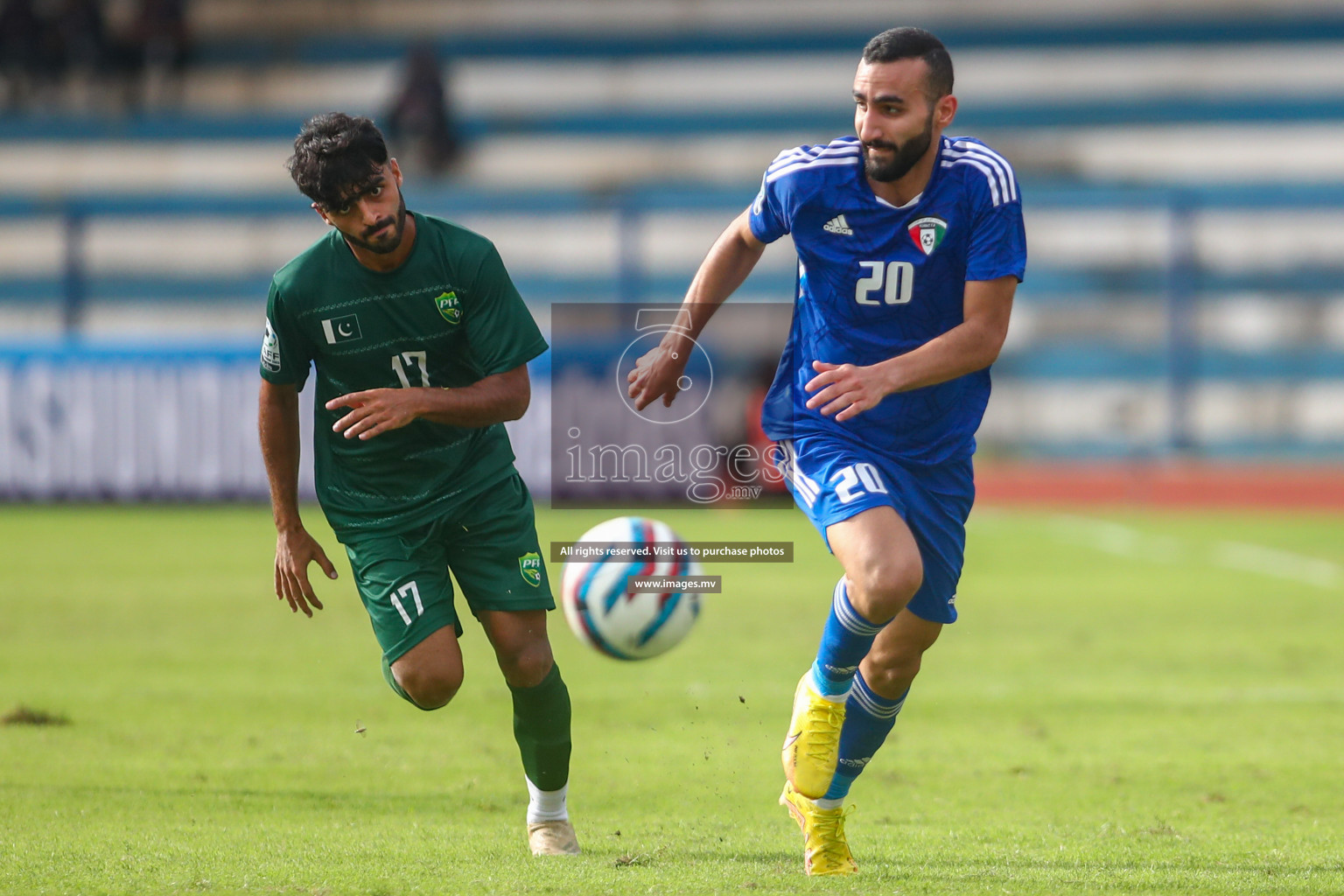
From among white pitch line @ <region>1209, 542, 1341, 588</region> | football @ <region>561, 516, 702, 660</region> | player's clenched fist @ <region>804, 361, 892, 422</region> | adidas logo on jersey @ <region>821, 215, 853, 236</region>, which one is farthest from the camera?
white pitch line @ <region>1209, 542, 1341, 588</region>

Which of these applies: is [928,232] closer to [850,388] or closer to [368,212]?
[850,388]

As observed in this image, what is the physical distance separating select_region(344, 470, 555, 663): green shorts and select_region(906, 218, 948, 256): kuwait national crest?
1307mm

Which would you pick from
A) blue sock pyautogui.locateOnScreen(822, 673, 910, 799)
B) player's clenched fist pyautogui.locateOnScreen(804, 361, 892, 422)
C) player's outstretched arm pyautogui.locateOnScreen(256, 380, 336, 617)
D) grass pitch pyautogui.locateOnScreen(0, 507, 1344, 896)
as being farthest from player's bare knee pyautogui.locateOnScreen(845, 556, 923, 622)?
player's outstretched arm pyautogui.locateOnScreen(256, 380, 336, 617)

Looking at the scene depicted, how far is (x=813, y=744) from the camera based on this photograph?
169 inches

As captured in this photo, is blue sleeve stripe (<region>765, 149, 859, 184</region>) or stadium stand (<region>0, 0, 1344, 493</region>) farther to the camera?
stadium stand (<region>0, 0, 1344, 493</region>)

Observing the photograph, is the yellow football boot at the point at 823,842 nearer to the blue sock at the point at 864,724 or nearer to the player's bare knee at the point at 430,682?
the blue sock at the point at 864,724

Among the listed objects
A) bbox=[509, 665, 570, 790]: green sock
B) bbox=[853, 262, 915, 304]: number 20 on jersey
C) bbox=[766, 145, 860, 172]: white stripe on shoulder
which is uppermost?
bbox=[766, 145, 860, 172]: white stripe on shoulder

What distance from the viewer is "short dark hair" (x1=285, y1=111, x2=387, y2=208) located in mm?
4137

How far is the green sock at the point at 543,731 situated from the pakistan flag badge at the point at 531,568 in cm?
25

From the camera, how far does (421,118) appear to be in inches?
833

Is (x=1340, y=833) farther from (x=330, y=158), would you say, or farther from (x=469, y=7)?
(x=469, y=7)

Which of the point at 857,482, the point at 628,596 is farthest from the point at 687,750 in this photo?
the point at 857,482

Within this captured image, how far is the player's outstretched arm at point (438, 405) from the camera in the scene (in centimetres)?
414

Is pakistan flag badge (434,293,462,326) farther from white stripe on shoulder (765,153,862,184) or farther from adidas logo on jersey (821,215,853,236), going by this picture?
adidas logo on jersey (821,215,853,236)
